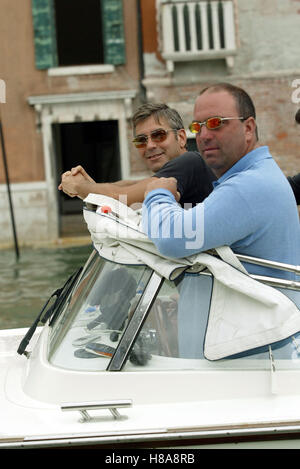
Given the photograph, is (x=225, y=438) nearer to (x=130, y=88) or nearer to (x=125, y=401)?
(x=125, y=401)

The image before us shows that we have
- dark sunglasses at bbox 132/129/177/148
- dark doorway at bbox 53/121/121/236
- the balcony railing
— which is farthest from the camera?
dark doorway at bbox 53/121/121/236

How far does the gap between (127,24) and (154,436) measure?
41.1 feet

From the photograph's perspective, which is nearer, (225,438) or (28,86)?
(225,438)

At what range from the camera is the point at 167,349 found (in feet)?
7.32

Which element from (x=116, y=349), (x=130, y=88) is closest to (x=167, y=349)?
(x=116, y=349)

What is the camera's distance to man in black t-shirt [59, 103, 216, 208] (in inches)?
109

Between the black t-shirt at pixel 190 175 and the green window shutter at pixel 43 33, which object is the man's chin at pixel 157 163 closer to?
the black t-shirt at pixel 190 175

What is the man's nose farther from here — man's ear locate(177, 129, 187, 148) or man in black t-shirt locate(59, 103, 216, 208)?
man's ear locate(177, 129, 187, 148)

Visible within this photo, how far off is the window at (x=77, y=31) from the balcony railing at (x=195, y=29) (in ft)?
2.96

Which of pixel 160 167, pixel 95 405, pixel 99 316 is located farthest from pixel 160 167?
pixel 95 405

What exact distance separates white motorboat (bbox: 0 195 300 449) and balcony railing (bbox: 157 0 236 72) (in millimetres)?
11527

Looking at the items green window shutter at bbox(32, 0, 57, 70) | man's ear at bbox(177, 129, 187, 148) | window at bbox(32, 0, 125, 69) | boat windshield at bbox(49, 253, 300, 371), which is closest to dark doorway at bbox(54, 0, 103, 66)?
window at bbox(32, 0, 125, 69)

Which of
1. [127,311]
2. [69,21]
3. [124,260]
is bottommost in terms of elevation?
[127,311]

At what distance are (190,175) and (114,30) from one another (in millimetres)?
11449
